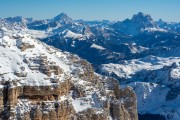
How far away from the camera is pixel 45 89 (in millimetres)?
106562

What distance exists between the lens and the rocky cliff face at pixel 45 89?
103m

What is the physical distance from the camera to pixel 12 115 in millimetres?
101062

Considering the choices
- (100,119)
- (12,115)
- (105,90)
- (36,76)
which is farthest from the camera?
(105,90)

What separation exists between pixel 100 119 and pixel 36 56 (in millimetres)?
22477

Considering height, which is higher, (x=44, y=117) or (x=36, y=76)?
(x=36, y=76)

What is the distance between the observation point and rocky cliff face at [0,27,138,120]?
103312 mm

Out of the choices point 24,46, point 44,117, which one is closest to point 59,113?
point 44,117

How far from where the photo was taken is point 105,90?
131 meters

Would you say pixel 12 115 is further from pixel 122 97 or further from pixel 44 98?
pixel 122 97

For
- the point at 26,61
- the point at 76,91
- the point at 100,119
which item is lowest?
the point at 100,119

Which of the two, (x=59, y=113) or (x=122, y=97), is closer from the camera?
(x=59, y=113)

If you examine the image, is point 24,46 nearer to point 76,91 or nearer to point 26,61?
point 26,61

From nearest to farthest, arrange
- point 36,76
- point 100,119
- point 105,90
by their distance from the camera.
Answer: point 36,76 < point 100,119 < point 105,90

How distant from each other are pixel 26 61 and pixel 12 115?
1558cm
